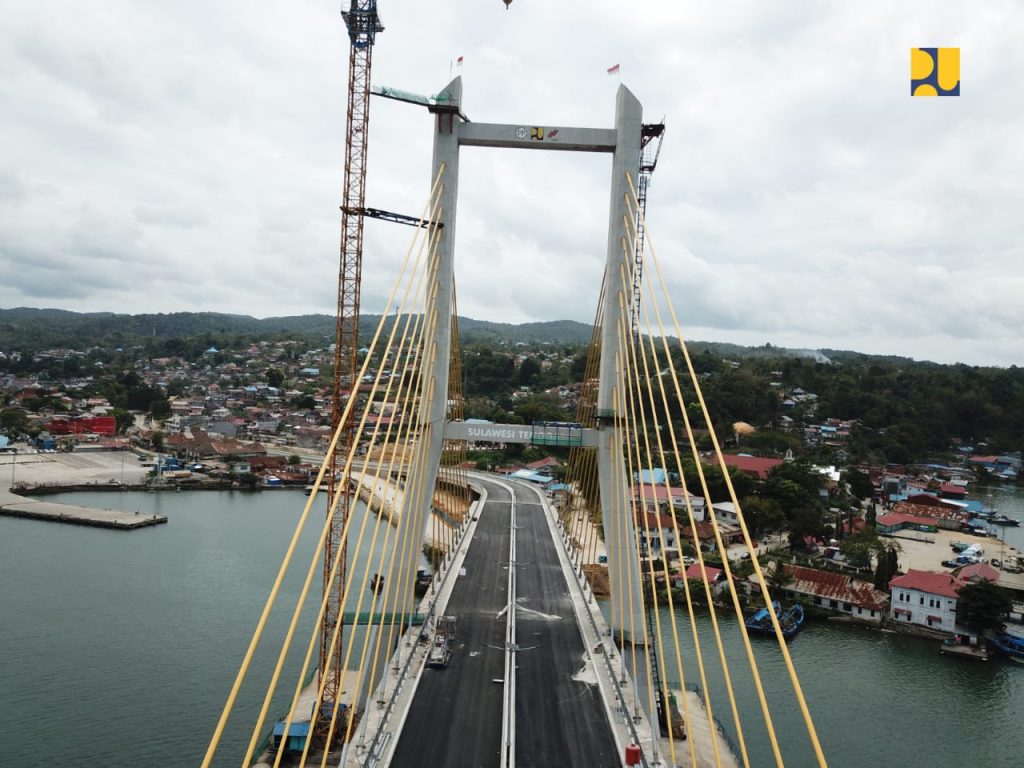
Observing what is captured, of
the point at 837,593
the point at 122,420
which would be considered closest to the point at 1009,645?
the point at 837,593

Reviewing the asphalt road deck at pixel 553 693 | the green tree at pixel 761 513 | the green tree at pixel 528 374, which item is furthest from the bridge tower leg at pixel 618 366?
the green tree at pixel 528 374

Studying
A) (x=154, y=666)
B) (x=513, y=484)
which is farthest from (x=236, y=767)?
(x=513, y=484)

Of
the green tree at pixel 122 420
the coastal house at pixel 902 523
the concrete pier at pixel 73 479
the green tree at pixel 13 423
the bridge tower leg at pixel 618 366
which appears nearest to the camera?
the bridge tower leg at pixel 618 366

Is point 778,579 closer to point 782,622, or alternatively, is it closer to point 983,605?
point 782,622

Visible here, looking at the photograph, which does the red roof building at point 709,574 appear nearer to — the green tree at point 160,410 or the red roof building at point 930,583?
the red roof building at point 930,583

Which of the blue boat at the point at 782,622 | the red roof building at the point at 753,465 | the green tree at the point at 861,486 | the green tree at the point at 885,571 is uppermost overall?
the red roof building at the point at 753,465

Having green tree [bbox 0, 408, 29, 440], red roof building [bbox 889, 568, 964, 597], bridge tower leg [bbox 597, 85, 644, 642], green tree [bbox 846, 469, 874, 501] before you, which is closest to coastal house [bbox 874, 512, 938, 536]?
green tree [bbox 846, 469, 874, 501]
